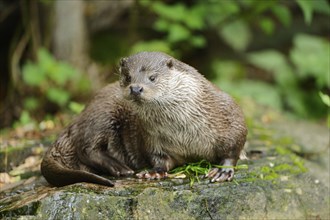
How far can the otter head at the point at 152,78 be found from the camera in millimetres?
3157

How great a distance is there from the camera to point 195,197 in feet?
10.4

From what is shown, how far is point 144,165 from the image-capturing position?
3.66 metres

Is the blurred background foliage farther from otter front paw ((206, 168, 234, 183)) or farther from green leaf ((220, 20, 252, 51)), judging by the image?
otter front paw ((206, 168, 234, 183))

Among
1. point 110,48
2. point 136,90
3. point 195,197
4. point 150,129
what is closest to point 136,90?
point 136,90

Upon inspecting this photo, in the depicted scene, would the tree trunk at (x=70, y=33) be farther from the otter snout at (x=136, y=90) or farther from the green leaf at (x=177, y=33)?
the otter snout at (x=136, y=90)

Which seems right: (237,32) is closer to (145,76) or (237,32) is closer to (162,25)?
(162,25)

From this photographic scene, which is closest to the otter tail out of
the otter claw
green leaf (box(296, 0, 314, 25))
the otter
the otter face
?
the otter

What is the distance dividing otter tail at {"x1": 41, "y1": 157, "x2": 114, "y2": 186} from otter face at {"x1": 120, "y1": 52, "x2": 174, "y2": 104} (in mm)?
438

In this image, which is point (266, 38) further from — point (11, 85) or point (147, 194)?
point (147, 194)

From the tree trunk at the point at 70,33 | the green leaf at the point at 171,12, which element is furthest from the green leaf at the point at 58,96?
the green leaf at the point at 171,12

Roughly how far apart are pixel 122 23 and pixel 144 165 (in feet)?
12.9

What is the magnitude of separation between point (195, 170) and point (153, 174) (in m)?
0.24

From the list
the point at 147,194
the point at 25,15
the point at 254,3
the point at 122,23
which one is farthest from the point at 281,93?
the point at 147,194

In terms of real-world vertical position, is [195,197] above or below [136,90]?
below
